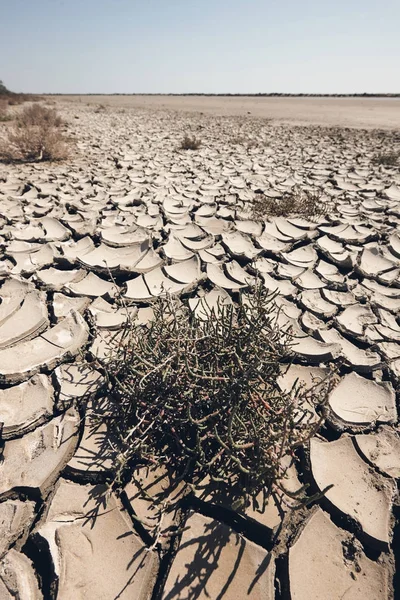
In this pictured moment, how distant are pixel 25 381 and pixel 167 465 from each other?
0.64 m

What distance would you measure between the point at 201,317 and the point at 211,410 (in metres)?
0.59

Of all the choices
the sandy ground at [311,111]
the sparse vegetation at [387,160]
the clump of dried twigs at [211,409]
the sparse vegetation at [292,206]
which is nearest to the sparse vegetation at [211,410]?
the clump of dried twigs at [211,409]

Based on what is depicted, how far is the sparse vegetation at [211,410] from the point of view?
921mm

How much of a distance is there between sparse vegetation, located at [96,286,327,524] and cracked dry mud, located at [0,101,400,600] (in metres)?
0.07

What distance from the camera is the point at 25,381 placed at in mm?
1313

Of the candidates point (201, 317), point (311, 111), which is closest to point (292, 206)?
point (201, 317)

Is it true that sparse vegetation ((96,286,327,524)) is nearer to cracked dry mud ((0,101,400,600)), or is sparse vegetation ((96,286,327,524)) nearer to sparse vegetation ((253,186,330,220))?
cracked dry mud ((0,101,400,600))

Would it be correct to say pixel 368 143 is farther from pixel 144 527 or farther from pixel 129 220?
pixel 144 527

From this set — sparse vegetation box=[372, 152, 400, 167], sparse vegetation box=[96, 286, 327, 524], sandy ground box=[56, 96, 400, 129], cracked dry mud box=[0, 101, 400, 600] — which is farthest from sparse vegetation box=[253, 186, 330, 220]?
sandy ground box=[56, 96, 400, 129]

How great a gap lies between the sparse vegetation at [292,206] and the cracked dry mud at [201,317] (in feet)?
0.30

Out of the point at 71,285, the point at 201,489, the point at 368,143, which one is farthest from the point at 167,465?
the point at 368,143

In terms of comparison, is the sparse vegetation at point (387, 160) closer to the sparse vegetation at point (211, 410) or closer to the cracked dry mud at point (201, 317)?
the cracked dry mud at point (201, 317)

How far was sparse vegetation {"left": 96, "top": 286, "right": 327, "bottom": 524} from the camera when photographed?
92 centimetres

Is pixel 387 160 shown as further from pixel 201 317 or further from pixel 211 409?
pixel 211 409
